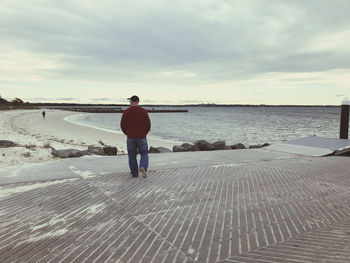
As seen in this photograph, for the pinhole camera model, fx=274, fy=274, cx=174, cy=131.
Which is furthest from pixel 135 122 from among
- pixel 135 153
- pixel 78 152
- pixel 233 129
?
pixel 233 129

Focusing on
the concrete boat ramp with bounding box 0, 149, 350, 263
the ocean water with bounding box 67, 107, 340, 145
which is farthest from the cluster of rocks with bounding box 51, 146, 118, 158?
the ocean water with bounding box 67, 107, 340, 145

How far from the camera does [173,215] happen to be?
12.9 feet

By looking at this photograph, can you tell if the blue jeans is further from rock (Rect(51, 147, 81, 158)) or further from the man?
rock (Rect(51, 147, 81, 158))

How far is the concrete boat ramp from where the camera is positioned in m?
2.95

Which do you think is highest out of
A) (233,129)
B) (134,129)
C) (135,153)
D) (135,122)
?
(135,122)

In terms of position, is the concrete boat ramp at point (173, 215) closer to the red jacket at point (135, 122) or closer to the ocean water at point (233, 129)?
the red jacket at point (135, 122)

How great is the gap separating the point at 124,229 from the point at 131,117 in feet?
9.78

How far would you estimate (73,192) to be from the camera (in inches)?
188

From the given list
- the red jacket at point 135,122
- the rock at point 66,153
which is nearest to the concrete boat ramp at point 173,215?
the red jacket at point 135,122

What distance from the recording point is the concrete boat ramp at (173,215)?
9.66ft

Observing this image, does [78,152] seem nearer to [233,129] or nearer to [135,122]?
[135,122]

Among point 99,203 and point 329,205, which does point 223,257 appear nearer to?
point 99,203

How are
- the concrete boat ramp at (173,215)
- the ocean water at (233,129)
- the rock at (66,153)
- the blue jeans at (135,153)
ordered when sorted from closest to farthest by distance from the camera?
1. the concrete boat ramp at (173,215)
2. the blue jeans at (135,153)
3. the rock at (66,153)
4. the ocean water at (233,129)

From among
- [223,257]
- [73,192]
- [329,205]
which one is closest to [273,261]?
[223,257]
